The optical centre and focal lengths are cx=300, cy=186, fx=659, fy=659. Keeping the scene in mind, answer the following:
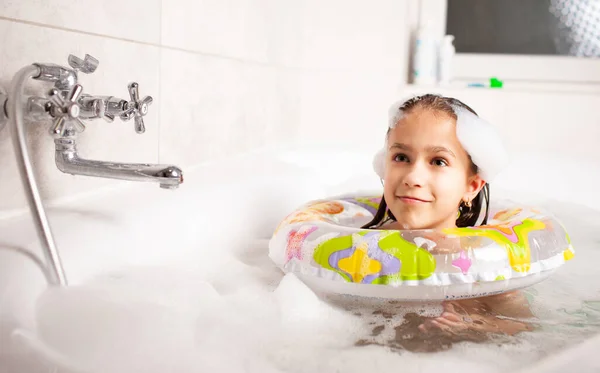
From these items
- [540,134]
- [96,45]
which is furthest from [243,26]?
[540,134]

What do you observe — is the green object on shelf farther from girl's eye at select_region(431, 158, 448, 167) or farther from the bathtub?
girl's eye at select_region(431, 158, 448, 167)

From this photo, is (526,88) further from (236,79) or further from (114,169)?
(114,169)

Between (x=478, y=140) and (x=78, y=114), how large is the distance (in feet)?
2.70

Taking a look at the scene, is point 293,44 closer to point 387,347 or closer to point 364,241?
point 364,241

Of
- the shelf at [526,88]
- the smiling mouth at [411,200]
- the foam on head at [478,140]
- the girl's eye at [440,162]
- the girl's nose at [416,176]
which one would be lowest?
the smiling mouth at [411,200]

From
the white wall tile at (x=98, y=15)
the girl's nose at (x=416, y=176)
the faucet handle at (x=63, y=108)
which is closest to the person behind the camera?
the faucet handle at (x=63, y=108)

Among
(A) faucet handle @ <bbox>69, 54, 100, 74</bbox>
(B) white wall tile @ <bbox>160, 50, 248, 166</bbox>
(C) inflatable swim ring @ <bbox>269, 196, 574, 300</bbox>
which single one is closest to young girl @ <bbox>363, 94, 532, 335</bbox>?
(C) inflatable swim ring @ <bbox>269, 196, 574, 300</bbox>

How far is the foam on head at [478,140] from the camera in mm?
1396

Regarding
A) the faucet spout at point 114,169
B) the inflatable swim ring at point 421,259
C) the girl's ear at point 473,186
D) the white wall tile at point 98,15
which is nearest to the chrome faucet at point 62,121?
the faucet spout at point 114,169

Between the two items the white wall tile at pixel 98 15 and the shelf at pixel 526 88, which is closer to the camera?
the white wall tile at pixel 98 15

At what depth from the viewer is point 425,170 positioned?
1.37m

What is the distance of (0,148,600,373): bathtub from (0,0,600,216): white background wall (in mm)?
112

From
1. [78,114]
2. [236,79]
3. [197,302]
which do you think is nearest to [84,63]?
[78,114]

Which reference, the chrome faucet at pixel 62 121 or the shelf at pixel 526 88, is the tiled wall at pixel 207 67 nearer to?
the chrome faucet at pixel 62 121
